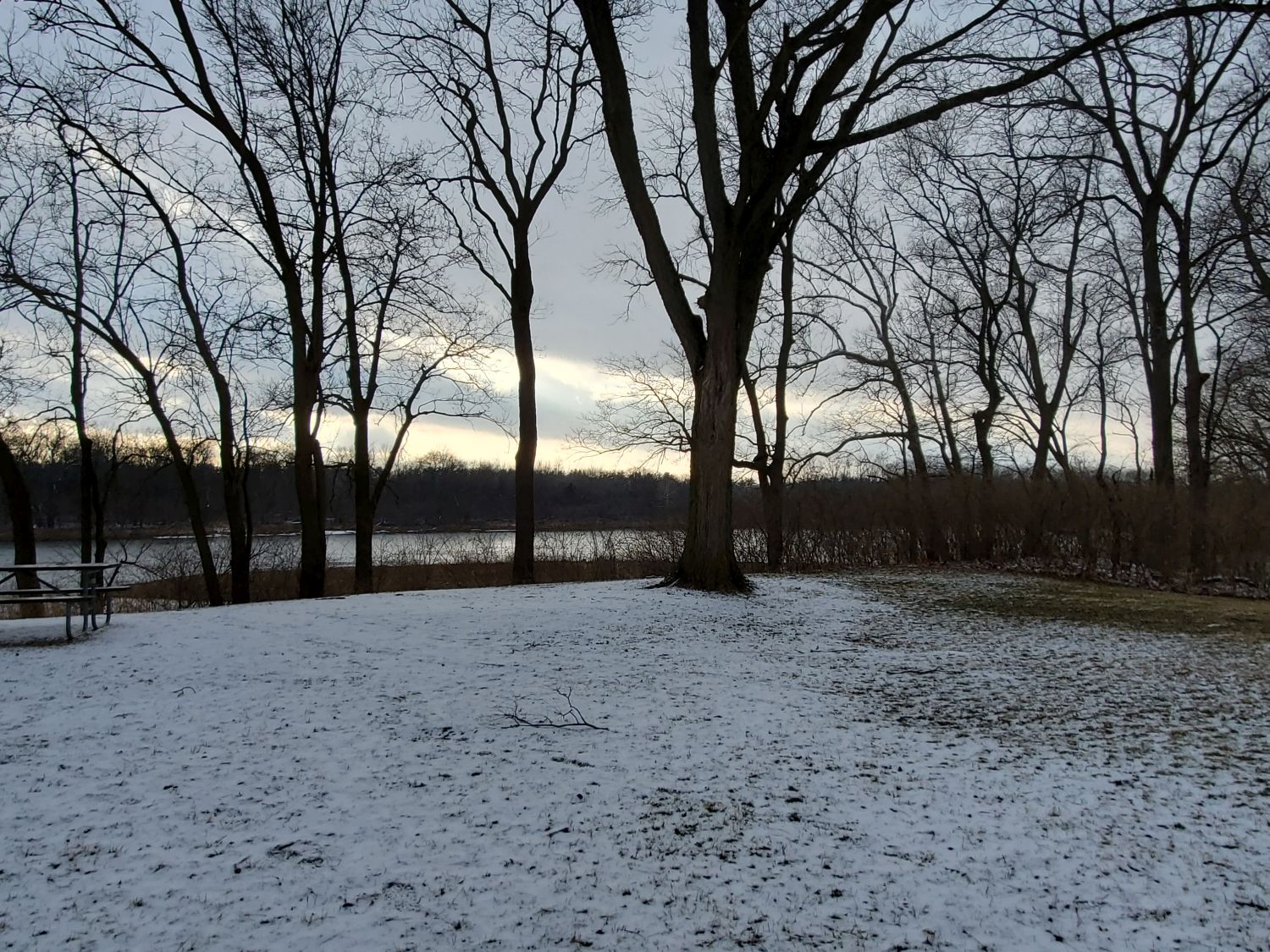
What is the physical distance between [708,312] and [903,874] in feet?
26.7

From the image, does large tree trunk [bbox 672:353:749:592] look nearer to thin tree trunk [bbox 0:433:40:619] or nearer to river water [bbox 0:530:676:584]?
river water [bbox 0:530:676:584]

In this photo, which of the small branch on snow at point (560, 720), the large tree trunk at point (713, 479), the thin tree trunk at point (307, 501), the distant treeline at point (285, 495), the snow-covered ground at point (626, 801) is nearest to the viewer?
the snow-covered ground at point (626, 801)

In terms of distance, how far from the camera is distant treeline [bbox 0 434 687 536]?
21.0 m

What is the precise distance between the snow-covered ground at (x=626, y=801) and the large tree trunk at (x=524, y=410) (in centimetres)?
851

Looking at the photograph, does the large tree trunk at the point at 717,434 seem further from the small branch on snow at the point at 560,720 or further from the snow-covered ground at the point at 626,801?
the small branch on snow at the point at 560,720

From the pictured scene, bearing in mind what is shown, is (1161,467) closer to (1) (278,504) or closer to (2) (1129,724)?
(2) (1129,724)

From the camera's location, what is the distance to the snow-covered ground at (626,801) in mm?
2520

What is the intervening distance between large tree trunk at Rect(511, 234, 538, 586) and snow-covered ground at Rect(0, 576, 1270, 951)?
851 centimetres

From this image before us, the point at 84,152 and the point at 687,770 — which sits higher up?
the point at 84,152

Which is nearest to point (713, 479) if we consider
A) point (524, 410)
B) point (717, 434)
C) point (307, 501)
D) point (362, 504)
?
point (717, 434)

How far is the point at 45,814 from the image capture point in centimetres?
324

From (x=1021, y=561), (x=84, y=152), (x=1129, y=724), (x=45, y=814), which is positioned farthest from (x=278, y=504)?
(x=1129, y=724)

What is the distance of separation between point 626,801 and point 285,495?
90.8 ft

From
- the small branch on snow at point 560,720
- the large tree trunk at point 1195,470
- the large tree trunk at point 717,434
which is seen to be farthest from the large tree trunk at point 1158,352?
the small branch on snow at point 560,720
